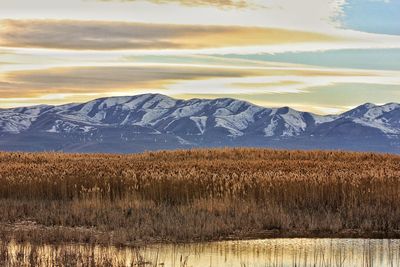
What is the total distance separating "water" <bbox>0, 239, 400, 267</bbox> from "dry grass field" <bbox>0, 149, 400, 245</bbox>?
4.43 ft

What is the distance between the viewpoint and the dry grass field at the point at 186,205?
24.1 metres

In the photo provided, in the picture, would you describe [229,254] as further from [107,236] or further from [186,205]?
[186,205]

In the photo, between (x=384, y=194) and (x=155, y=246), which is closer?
(x=155, y=246)

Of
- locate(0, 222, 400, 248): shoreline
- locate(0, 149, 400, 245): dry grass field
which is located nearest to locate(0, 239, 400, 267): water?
locate(0, 222, 400, 248): shoreline

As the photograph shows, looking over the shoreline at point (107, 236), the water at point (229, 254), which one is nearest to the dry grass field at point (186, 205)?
the shoreline at point (107, 236)

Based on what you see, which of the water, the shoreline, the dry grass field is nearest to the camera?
the water

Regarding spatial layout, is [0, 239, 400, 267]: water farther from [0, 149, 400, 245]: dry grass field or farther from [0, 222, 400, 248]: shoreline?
[0, 149, 400, 245]: dry grass field

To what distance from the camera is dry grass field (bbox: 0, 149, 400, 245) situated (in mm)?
24109

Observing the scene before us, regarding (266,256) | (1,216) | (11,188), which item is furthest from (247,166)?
(266,256)

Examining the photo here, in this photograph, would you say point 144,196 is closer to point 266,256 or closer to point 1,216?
point 1,216

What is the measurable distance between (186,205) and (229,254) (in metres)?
7.39

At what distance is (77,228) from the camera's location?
82.2 feet

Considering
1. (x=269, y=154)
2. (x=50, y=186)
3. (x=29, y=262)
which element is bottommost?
(x=269, y=154)

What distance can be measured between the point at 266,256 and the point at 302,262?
142 centimetres
